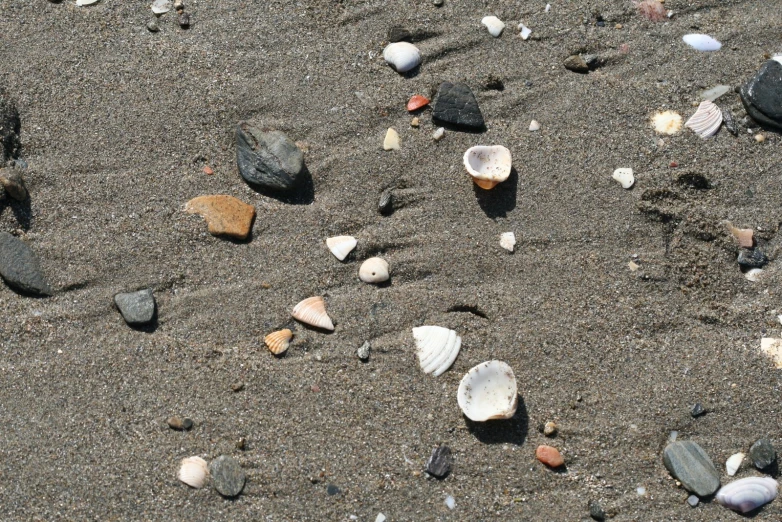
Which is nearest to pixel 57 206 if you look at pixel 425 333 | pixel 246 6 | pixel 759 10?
pixel 246 6

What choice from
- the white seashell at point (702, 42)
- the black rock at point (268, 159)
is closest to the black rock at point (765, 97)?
the white seashell at point (702, 42)

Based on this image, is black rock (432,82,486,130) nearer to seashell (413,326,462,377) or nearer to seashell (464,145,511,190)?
seashell (464,145,511,190)

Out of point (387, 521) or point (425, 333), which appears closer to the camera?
point (387, 521)

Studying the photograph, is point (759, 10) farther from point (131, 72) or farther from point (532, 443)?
point (131, 72)

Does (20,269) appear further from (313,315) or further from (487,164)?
(487,164)

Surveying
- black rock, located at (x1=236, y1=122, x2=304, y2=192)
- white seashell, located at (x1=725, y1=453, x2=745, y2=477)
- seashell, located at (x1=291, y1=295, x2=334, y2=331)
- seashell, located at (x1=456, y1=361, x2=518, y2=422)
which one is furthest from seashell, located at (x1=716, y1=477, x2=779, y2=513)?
black rock, located at (x1=236, y1=122, x2=304, y2=192)

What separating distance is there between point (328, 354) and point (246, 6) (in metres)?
1.45

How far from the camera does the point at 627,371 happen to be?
235cm

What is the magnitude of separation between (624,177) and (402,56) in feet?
3.15

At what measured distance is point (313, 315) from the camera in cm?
236

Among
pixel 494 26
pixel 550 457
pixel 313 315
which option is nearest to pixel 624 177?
pixel 494 26

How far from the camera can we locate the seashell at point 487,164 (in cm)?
250

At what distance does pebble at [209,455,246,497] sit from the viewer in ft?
7.11

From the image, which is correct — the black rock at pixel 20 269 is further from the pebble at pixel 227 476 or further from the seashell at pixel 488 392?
the seashell at pixel 488 392
